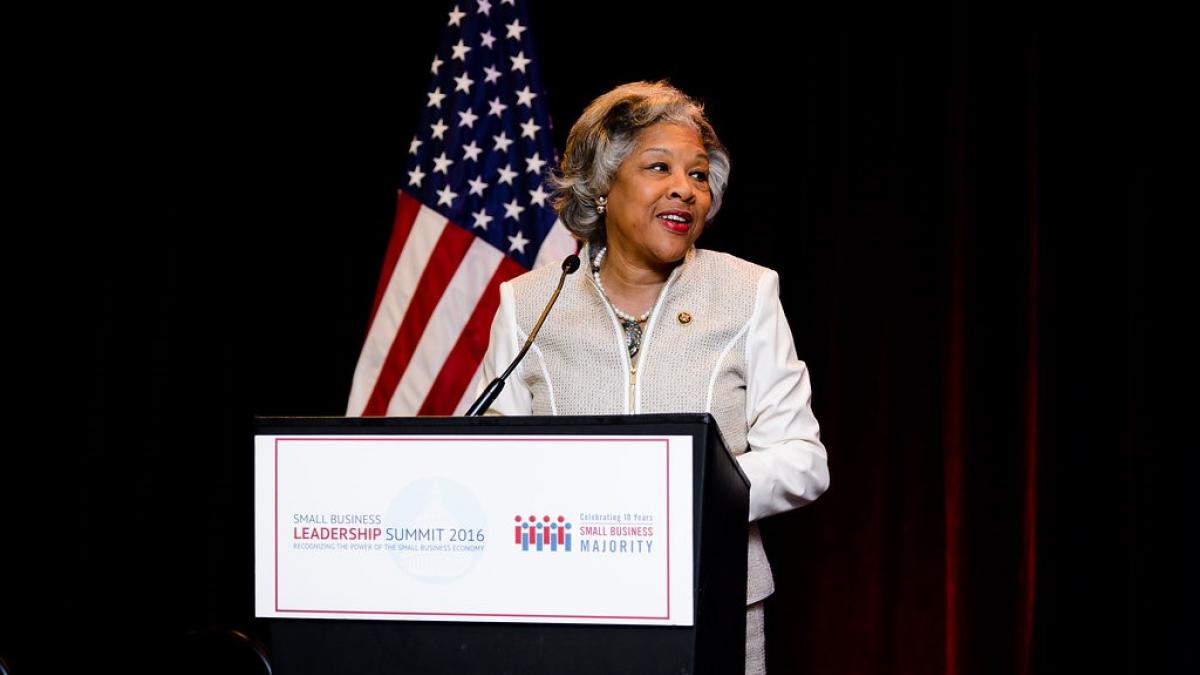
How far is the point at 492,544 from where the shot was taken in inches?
47.1

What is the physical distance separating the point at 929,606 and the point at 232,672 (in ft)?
5.24

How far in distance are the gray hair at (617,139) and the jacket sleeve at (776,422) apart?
246 mm

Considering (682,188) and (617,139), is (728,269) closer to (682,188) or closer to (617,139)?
(682,188)

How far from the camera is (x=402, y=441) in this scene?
1.22 m

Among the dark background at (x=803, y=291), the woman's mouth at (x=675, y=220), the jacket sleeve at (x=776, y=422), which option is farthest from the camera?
the dark background at (x=803, y=291)

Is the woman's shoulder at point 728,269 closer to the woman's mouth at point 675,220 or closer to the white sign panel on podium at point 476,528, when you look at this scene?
the woman's mouth at point 675,220

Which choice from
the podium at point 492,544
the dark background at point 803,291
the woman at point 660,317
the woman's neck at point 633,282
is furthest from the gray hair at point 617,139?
the dark background at point 803,291

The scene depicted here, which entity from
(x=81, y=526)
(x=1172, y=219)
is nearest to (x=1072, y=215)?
(x=1172, y=219)

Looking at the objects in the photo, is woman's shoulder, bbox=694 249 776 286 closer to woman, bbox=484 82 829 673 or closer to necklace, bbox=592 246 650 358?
woman, bbox=484 82 829 673

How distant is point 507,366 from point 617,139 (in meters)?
0.40

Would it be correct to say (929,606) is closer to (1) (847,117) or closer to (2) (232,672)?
(1) (847,117)

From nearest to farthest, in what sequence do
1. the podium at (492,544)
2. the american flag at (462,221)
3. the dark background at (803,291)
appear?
the podium at (492,544)
the dark background at (803,291)
the american flag at (462,221)

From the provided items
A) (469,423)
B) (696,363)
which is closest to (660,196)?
(696,363)

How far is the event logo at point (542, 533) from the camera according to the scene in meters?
1.18
